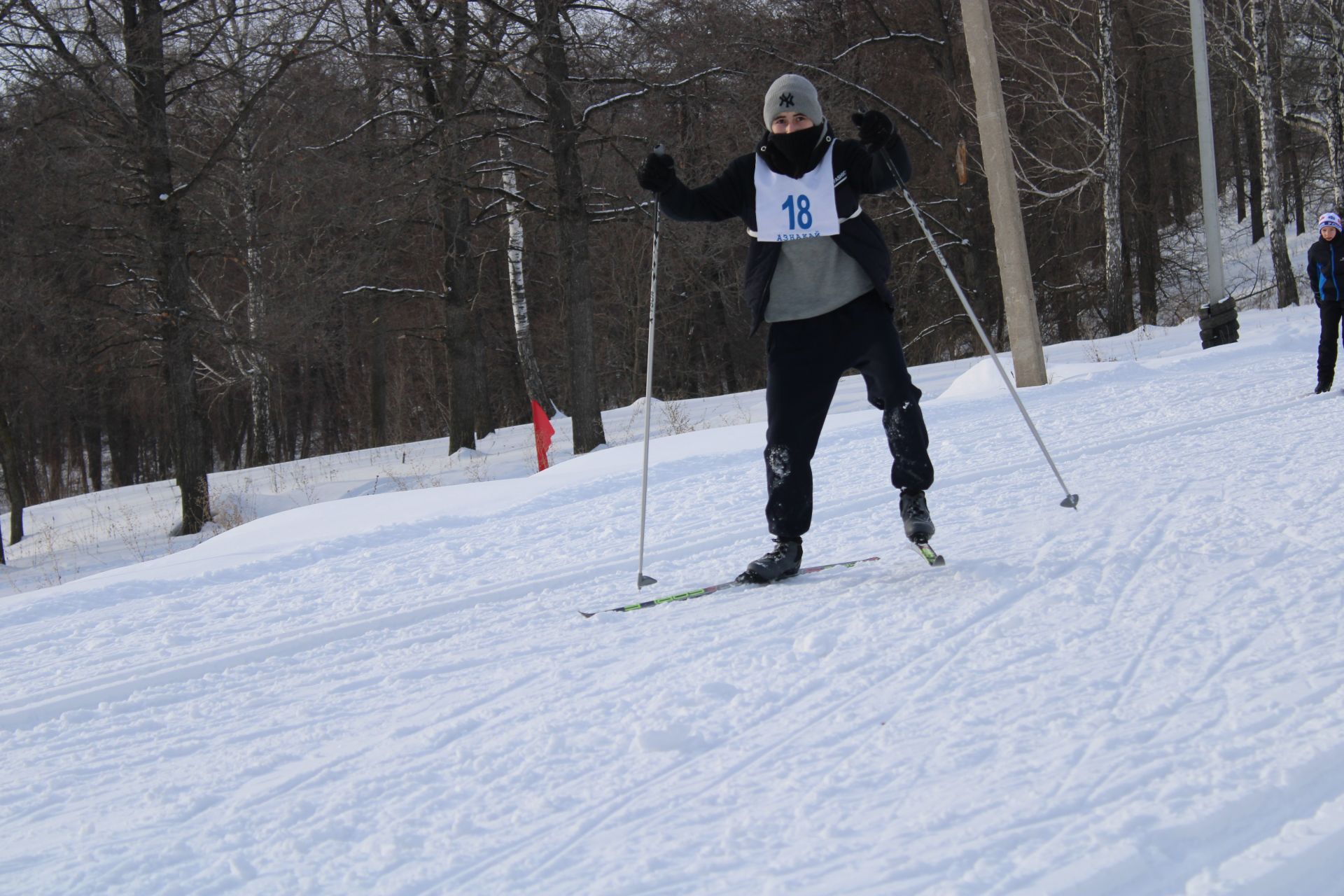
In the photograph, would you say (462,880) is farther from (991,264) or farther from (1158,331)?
(991,264)

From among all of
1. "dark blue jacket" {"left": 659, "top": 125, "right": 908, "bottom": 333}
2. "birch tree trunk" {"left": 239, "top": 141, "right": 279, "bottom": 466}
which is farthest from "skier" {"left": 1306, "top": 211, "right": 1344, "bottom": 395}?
"birch tree trunk" {"left": 239, "top": 141, "right": 279, "bottom": 466}

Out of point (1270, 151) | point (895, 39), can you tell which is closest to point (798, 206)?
point (1270, 151)

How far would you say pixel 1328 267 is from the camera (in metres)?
9.74

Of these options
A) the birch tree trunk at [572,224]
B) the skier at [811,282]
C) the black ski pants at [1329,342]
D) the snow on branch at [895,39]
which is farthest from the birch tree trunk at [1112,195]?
the skier at [811,282]

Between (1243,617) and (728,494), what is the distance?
160 inches

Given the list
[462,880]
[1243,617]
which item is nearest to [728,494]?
[1243,617]

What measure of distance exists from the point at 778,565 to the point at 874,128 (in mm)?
1798

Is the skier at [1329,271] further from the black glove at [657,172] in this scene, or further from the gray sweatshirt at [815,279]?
the black glove at [657,172]

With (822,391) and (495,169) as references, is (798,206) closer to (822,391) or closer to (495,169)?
(822,391)

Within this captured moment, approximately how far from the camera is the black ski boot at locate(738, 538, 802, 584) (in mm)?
→ 4730

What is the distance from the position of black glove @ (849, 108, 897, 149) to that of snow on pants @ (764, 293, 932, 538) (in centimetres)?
60

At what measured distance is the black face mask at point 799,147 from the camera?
4566mm

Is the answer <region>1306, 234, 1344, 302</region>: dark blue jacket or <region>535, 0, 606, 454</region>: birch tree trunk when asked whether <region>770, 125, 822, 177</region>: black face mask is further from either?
<region>535, 0, 606, 454</region>: birch tree trunk

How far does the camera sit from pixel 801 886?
2254mm
